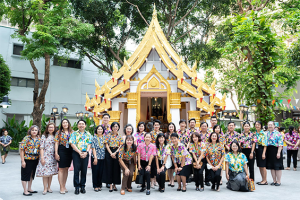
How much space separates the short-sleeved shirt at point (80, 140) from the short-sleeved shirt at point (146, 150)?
123 cm

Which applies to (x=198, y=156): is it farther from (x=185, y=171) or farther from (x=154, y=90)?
(x=154, y=90)

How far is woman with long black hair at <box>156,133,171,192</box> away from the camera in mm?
6367

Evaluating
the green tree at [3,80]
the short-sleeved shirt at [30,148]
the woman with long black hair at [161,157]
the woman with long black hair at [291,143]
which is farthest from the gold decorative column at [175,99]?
the green tree at [3,80]

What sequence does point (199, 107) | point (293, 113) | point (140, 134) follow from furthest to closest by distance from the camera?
point (293, 113) < point (199, 107) < point (140, 134)

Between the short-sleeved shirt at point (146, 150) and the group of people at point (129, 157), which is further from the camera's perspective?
the short-sleeved shirt at point (146, 150)

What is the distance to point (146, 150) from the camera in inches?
251

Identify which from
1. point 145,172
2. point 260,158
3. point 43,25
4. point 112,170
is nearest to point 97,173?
point 112,170

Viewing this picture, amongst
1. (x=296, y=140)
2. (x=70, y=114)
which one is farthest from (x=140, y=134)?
(x=70, y=114)

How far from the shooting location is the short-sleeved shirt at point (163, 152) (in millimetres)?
6484

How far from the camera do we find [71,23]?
15469 millimetres

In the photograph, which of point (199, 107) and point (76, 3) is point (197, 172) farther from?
point (76, 3)

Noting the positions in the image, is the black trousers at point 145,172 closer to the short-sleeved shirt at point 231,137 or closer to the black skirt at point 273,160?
the short-sleeved shirt at point 231,137

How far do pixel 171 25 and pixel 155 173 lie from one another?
513 inches

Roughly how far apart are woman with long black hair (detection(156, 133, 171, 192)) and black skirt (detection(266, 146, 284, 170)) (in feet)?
9.40
